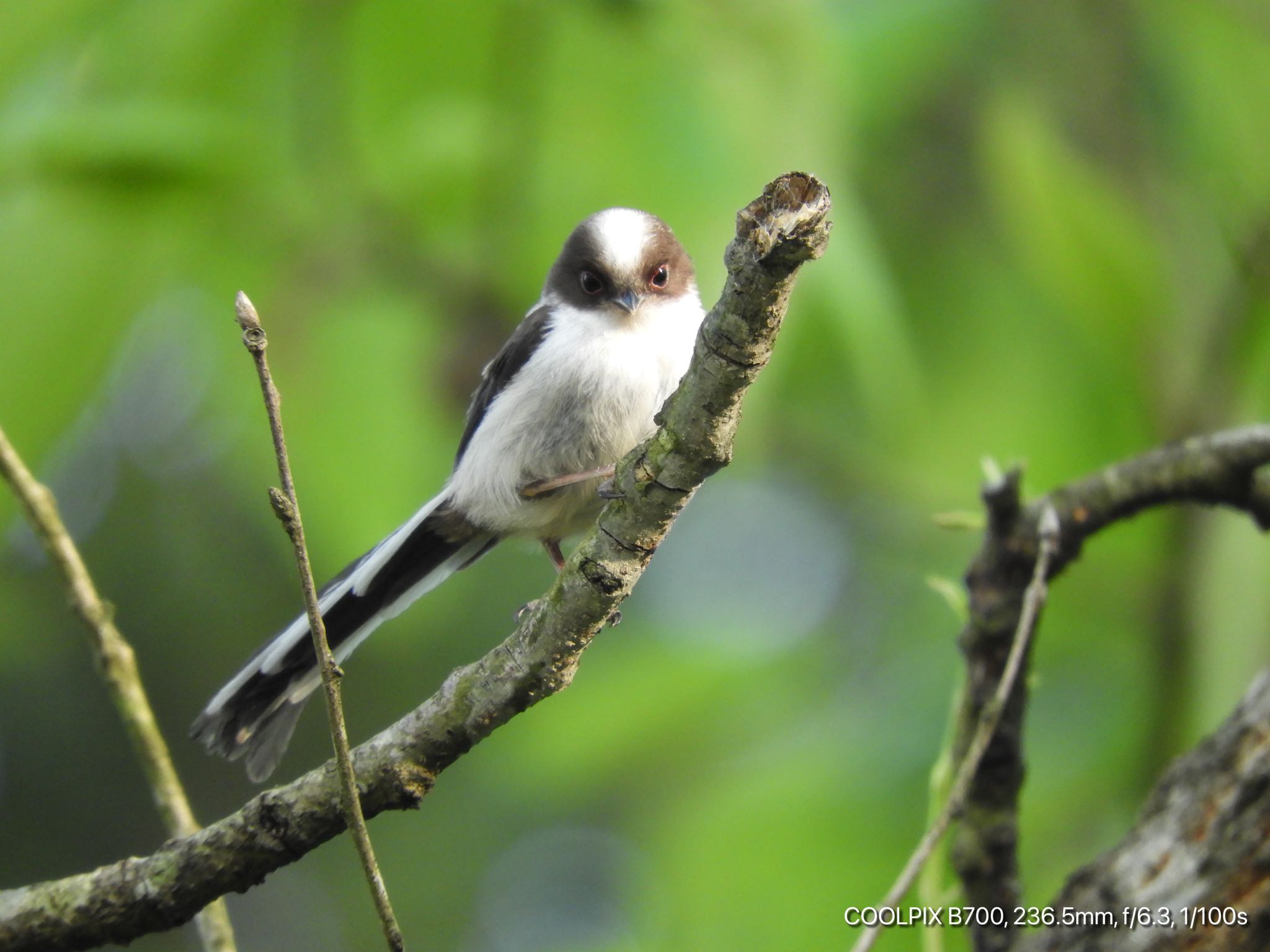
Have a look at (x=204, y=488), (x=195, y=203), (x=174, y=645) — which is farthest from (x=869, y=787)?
(x=174, y=645)

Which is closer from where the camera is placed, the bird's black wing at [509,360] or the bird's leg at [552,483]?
the bird's leg at [552,483]

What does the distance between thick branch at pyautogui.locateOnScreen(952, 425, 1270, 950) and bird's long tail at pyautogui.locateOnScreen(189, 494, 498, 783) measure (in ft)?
4.60

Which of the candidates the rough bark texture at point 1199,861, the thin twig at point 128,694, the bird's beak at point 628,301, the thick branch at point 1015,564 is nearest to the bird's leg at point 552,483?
the bird's beak at point 628,301

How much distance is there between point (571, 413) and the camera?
124 inches

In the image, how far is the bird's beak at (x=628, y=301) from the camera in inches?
129

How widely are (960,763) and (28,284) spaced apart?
7.21 feet

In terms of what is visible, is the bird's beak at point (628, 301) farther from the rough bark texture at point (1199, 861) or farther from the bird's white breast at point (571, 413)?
the rough bark texture at point (1199, 861)

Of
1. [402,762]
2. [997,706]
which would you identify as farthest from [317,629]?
[997,706]

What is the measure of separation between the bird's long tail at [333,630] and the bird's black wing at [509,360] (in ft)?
0.95

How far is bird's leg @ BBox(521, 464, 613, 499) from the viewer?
120 inches

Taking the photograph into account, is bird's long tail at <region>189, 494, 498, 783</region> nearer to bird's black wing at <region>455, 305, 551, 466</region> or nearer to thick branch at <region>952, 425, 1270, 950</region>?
bird's black wing at <region>455, 305, 551, 466</region>

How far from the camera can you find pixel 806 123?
2.44 meters

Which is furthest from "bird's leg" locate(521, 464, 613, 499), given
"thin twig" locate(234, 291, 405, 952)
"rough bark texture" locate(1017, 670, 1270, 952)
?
"rough bark texture" locate(1017, 670, 1270, 952)

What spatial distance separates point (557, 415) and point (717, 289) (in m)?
0.87
